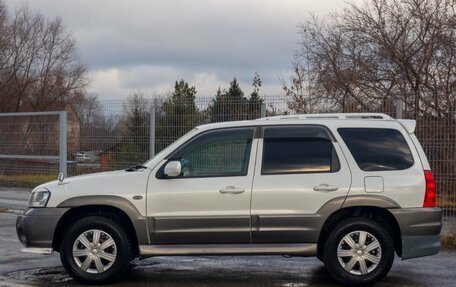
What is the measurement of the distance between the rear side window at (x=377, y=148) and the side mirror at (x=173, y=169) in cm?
190

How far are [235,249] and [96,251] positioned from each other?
61.4 inches

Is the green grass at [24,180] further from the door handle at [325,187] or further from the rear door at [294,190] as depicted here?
the door handle at [325,187]

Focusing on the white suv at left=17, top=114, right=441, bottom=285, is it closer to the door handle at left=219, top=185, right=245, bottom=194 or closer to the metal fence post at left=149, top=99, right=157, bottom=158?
the door handle at left=219, top=185, right=245, bottom=194

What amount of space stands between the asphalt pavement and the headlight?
2.95 feet

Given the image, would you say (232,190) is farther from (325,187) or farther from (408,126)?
(408,126)

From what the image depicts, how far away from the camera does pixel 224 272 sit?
7672 millimetres

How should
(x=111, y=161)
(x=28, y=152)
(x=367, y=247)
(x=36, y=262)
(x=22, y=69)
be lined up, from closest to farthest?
(x=367, y=247) → (x=36, y=262) → (x=111, y=161) → (x=28, y=152) → (x=22, y=69)

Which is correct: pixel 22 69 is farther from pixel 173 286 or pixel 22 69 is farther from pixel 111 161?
pixel 173 286

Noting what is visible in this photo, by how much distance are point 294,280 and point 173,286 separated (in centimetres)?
142

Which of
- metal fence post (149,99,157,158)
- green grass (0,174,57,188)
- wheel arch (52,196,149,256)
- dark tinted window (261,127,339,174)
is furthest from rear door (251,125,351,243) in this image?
green grass (0,174,57,188)

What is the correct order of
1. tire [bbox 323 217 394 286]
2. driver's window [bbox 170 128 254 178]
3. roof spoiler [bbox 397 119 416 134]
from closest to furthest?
tire [bbox 323 217 394 286]
driver's window [bbox 170 128 254 178]
roof spoiler [bbox 397 119 416 134]

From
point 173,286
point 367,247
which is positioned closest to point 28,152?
point 173,286

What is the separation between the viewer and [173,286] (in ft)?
22.5

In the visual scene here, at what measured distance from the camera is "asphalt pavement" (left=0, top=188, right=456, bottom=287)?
23.2ft
